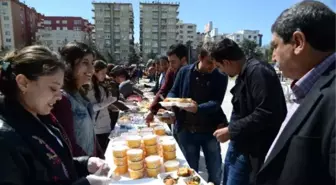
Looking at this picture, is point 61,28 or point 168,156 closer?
point 168,156

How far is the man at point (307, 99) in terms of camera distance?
752mm

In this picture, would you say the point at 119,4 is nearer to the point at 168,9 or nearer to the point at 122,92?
the point at 168,9

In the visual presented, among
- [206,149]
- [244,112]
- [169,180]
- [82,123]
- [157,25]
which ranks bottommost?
[206,149]

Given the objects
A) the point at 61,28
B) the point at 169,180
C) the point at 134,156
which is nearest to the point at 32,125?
the point at 134,156

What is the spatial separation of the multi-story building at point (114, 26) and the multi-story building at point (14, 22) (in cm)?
1753

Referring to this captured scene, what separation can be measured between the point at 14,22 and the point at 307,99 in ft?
236

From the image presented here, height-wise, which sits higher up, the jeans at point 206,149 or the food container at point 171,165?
the food container at point 171,165

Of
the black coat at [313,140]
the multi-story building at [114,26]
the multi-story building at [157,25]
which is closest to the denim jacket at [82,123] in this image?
the black coat at [313,140]

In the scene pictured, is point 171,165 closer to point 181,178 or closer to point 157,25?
point 181,178

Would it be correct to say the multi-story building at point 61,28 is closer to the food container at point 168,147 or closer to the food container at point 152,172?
the food container at point 168,147

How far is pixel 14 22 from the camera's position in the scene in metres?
59.3

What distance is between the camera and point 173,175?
4.99 feet

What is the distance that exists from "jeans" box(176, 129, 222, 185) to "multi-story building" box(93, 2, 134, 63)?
66.6 meters

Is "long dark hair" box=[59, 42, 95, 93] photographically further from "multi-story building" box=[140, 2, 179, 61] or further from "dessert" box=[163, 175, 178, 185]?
"multi-story building" box=[140, 2, 179, 61]
